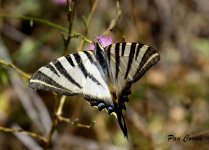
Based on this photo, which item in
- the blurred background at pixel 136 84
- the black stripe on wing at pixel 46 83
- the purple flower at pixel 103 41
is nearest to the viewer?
the black stripe on wing at pixel 46 83

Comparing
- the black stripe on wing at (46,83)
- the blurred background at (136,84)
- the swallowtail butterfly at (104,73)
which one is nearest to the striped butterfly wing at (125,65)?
the swallowtail butterfly at (104,73)

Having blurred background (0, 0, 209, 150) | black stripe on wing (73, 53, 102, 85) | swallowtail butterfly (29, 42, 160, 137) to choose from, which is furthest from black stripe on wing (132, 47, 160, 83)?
blurred background (0, 0, 209, 150)

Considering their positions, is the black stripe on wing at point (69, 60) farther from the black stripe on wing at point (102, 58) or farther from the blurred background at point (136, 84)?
the blurred background at point (136, 84)

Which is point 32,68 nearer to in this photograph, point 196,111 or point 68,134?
point 68,134

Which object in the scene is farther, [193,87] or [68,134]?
[193,87]

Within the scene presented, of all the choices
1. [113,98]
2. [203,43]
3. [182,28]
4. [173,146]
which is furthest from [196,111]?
[113,98]

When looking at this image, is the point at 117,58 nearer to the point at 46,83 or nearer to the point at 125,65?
the point at 125,65

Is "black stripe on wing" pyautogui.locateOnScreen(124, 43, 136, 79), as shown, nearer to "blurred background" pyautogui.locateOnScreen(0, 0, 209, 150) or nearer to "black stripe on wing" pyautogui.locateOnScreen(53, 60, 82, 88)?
"black stripe on wing" pyautogui.locateOnScreen(53, 60, 82, 88)
